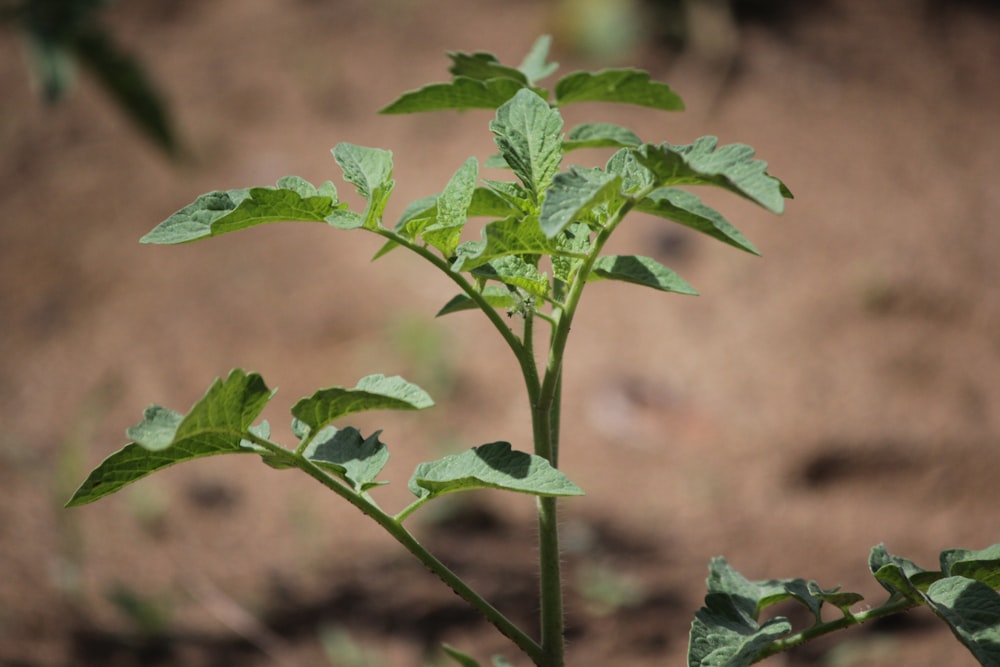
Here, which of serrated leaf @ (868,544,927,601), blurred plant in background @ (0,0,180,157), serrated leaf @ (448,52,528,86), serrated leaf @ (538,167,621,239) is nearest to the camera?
serrated leaf @ (538,167,621,239)

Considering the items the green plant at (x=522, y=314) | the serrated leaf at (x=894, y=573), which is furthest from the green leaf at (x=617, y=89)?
the serrated leaf at (x=894, y=573)

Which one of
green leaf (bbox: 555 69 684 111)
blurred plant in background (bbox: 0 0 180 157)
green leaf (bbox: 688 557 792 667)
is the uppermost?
blurred plant in background (bbox: 0 0 180 157)

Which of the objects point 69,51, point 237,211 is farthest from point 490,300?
point 69,51

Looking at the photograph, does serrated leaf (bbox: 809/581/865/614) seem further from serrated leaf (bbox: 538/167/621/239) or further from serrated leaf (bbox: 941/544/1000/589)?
serrated leaf (bbox: 538/167/621/239)

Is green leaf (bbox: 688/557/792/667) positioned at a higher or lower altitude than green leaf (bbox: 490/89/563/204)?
lower

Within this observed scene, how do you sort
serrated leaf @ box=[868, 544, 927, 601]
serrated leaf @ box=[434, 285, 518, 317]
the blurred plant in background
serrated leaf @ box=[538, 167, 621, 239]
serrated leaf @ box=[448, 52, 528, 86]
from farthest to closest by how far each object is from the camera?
the blurred plant in background < serrated leaf @ box=[448, 52, 528, 86] < serrated leaf @ box=[434, 285, 518, 317] < serrated leaf @ box=[868, 544, 927, 601] < serrated leaf @ box=[538, 167, 621, 239]

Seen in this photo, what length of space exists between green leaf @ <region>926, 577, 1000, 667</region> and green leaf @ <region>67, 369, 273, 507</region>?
59 cm

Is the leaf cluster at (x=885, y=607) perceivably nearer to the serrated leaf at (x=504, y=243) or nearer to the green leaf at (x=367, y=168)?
the serrated leaf at (x=504, y=243)

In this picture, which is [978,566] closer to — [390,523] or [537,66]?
[390,523]

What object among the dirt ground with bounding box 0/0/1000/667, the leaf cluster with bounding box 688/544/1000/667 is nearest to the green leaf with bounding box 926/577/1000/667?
the leaf cluster with bounding box 688/544/1000/667

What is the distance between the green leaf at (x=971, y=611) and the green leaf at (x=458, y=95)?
63 centimetres

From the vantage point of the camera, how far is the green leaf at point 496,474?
0.78 meters

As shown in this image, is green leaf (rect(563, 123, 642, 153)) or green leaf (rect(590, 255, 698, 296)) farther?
green leaf (rect(563, 123, 642, 153))

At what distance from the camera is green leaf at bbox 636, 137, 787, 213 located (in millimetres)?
731
